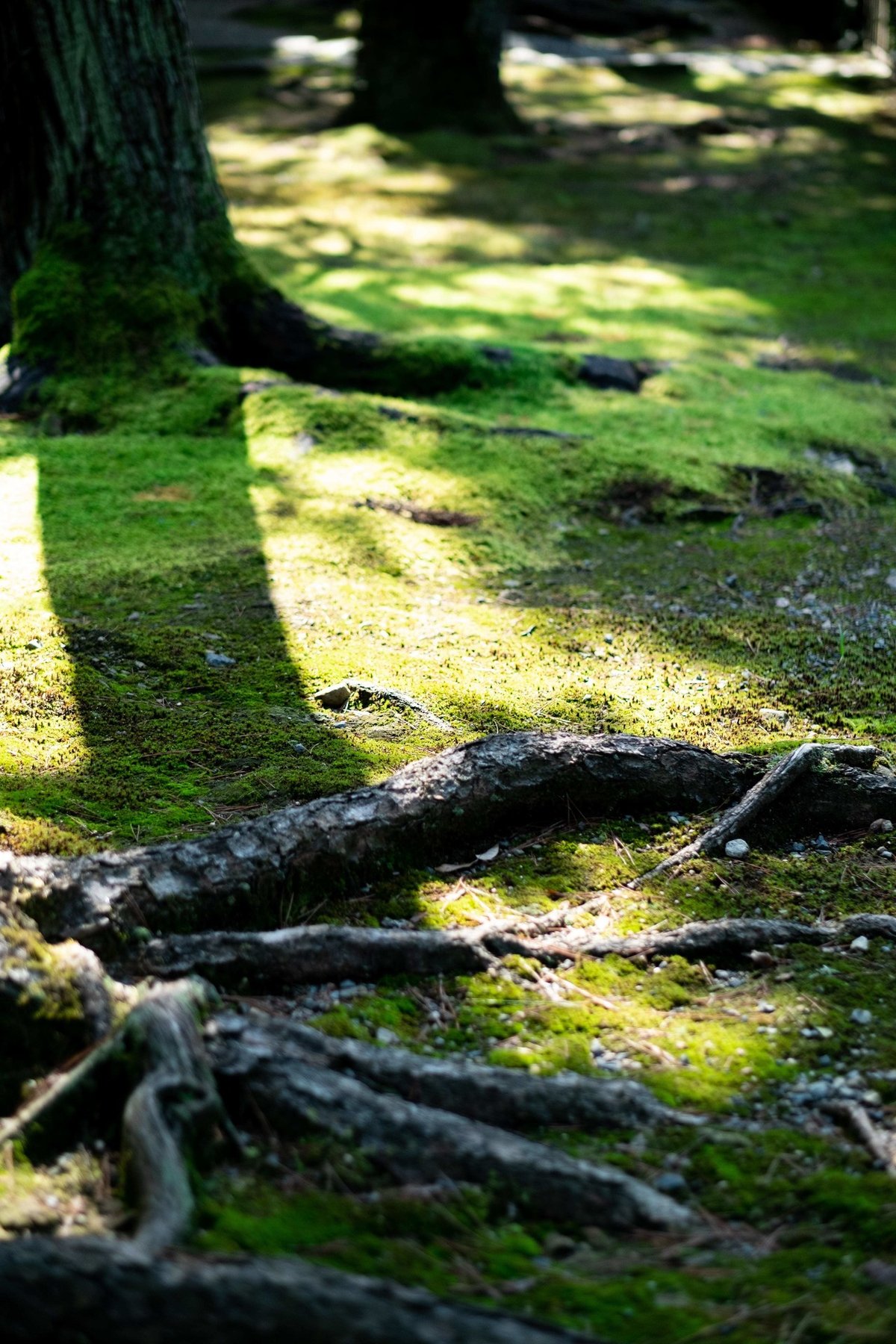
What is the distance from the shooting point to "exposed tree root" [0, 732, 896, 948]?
266cm

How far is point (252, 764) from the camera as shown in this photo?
3.74 metres

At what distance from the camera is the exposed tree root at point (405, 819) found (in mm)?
2664

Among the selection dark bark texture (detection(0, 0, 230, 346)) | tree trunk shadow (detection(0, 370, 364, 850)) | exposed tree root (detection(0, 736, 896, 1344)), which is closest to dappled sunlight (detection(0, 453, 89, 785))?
tree trunk shadow (detection(0, 370, 364, 850))

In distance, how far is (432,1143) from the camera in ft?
7.06

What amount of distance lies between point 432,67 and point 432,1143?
17.4 meters

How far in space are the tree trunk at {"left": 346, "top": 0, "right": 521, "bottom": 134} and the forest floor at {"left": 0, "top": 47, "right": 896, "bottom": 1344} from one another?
711 cm

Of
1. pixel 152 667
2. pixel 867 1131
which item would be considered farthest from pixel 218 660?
pixel 867 1131

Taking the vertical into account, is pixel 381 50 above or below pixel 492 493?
above

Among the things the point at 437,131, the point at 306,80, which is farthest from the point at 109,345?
the point at 306,80

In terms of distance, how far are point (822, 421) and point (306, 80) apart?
16287 mm

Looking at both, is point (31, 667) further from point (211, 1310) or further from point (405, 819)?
point (211, 1310)

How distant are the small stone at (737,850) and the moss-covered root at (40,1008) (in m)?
1.84

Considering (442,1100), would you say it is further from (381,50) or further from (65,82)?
(381,50)

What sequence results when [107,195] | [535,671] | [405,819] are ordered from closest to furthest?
[405,819]
[535,671]
[107,195]
